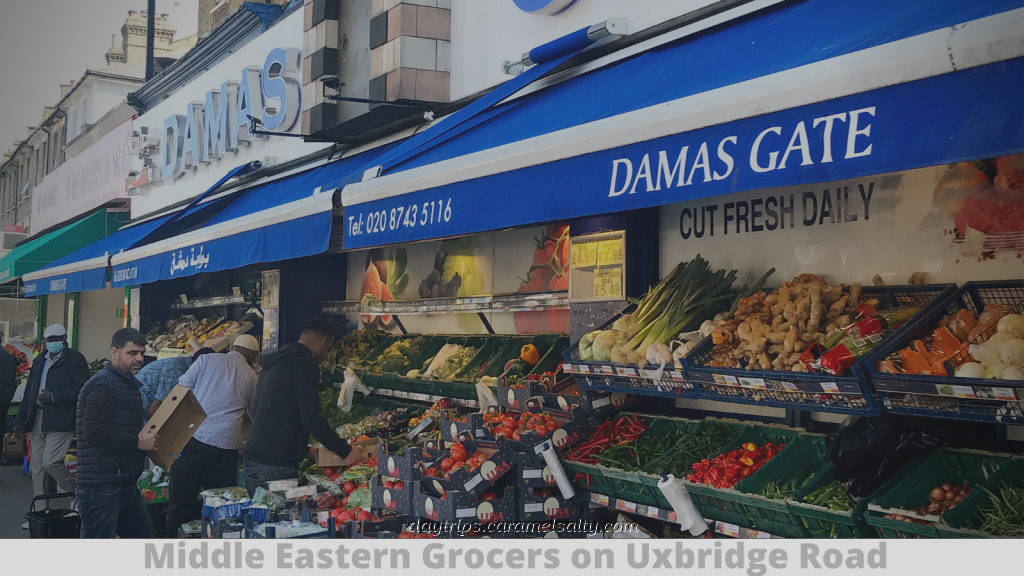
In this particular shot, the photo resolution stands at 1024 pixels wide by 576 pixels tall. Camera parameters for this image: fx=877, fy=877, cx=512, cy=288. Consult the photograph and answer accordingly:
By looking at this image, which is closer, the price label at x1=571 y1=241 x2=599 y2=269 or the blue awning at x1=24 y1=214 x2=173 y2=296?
the price label at x1=571 y1=241 x2=599 y2=269

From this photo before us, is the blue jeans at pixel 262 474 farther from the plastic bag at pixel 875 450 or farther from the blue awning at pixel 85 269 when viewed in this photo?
the blue awning at pixel 85 269

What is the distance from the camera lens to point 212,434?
25.8 ft

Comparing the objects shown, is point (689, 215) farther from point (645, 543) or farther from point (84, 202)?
point (84, 202)

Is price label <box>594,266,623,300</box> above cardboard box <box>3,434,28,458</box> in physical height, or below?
above

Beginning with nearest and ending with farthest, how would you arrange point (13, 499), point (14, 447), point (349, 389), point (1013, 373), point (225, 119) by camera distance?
point (1013, 373), point (349, 389), point (13, 499), point (225, 119), point (14, 447)

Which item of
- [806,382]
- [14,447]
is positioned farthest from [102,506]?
[14,447]

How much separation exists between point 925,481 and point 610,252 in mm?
2581

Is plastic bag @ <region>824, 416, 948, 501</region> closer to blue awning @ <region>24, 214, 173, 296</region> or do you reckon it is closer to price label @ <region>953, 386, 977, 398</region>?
price label @ <region>953, 386, 977, 398</region>

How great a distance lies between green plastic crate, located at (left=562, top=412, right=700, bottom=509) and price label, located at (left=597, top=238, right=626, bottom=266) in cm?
101

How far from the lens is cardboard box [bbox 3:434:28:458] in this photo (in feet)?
46.3

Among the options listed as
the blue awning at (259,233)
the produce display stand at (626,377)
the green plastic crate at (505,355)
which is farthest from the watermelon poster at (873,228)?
the blue awning at (259,233)

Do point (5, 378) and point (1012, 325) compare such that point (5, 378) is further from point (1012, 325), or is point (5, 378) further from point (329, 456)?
point (1012, 325)

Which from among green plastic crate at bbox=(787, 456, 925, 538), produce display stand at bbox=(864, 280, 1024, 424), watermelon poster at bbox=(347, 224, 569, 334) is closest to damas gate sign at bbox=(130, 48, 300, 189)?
watermelon poster at bbox=(347, 224, 569, 334)

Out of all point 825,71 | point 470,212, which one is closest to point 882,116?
point 825,71
